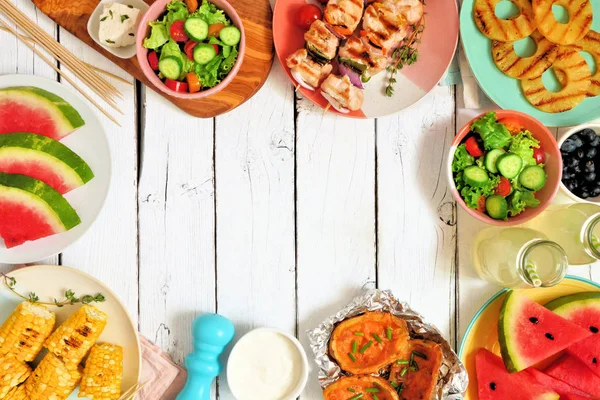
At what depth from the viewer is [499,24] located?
6.06ft

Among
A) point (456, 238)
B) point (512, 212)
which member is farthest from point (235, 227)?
point (512, 212)

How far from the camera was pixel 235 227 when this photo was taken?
1971 millimetres

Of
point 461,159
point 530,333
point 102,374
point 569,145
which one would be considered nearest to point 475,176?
point 461,159

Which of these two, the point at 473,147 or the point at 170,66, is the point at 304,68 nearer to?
the point at 170,66

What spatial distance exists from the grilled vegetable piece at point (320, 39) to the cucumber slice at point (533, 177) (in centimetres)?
74

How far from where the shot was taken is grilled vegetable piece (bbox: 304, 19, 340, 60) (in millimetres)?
1777

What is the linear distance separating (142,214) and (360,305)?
803mm

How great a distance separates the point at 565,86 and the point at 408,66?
53cm

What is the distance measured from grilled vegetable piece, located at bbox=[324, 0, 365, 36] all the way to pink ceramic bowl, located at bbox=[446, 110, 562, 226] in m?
0.49

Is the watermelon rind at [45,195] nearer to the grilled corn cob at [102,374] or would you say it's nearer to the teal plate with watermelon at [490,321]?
the grilled corn cob at [102,374]

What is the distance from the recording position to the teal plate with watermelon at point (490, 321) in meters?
1.92

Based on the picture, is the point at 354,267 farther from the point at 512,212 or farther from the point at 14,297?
the point at 14,297

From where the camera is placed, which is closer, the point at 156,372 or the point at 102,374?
the point at 102,374

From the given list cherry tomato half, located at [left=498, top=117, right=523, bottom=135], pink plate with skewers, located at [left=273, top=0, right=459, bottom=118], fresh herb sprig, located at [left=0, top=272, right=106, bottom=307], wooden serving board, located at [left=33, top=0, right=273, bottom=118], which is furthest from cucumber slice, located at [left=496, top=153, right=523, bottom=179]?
fresh herb sprig, located at [left=0, top=272, right=106, bottom=307]
